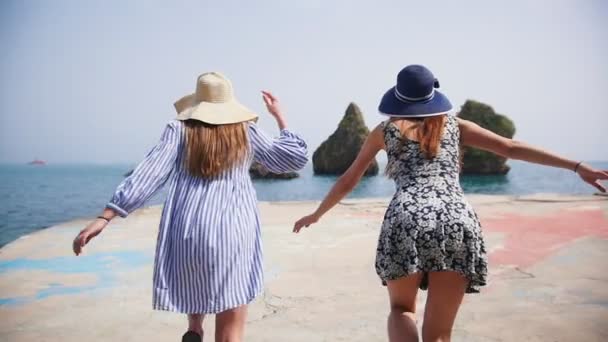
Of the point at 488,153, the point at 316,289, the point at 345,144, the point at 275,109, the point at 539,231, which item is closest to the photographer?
the point at 275,109

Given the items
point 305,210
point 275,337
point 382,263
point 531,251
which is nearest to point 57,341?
point 275,337

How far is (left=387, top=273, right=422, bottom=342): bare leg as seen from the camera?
7.55 feet

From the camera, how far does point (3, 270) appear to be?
224 inches

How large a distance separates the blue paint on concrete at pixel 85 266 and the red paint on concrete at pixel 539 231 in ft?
13.8

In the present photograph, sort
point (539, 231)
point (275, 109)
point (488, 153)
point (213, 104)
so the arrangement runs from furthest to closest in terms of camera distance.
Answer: point (488, 153) < point (539, 231) < point (275, 109) < point (213, 104)

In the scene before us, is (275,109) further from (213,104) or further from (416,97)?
(416,97)

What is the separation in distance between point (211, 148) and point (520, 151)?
1515 mm

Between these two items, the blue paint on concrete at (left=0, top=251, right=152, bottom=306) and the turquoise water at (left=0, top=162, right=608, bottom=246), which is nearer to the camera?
the blue paint on concrete at (left=0, top=251, right=152, bottom=306)

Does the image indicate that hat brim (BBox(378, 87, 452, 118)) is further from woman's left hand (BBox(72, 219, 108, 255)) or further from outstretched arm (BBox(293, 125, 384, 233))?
woman's left hand (BBox(72, 219, 108, 255))

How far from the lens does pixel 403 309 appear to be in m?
2.35

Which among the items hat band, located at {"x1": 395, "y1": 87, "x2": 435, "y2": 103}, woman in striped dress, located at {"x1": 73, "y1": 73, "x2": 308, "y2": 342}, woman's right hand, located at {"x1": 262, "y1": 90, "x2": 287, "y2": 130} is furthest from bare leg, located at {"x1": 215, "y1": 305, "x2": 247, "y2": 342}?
hat band, located at {"x1": 395, "y1": 87, "x2": 435, "y2": 103}

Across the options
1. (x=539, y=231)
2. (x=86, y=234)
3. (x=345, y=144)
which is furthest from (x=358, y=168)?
(x=345, y=144)

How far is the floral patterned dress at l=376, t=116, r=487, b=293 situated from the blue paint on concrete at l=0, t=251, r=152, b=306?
3.69 m

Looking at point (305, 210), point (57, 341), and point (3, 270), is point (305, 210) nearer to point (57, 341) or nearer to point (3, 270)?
point (3, 270)
